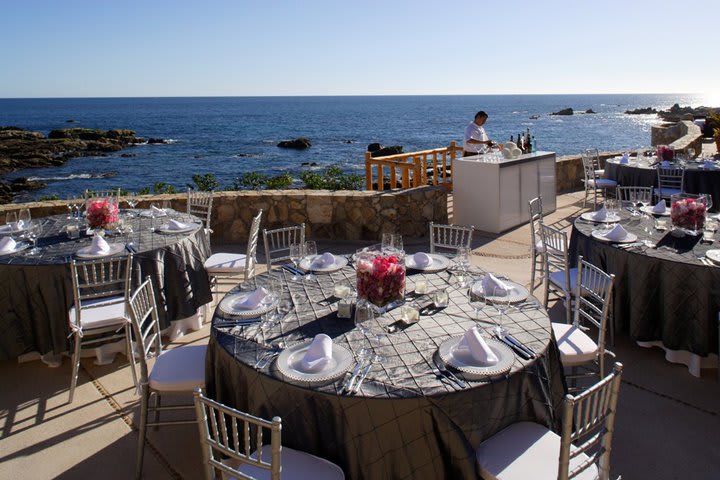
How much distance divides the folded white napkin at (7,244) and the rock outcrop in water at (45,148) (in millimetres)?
20117

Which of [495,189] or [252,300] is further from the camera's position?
[495,189]

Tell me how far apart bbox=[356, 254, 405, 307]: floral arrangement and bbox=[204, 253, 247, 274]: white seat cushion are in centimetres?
238

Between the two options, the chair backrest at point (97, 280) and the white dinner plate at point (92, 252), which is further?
the white dinner plate at point (92, 252)

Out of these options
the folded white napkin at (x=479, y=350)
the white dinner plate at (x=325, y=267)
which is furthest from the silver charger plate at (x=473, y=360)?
the white dinner plate at (x=325, y=267)

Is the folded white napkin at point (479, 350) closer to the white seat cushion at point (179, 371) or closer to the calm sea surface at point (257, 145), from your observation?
the white seat cushion at point (179, 371)

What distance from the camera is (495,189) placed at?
24.3 ft

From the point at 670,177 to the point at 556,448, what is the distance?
21.9ft

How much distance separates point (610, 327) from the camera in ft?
13.7

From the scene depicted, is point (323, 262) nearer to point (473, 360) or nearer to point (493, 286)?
point (493, 286)

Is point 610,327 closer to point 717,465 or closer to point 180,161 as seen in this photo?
point 717,465

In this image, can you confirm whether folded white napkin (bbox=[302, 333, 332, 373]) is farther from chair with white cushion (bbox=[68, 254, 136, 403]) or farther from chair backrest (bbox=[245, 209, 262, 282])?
chair backrest (bbox=[245, 209, 262, 282])

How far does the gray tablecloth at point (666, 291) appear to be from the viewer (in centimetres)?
373

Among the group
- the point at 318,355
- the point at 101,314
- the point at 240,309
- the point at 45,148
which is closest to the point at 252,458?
the point at 318,355

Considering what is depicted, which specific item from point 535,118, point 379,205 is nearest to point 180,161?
point 379,205
